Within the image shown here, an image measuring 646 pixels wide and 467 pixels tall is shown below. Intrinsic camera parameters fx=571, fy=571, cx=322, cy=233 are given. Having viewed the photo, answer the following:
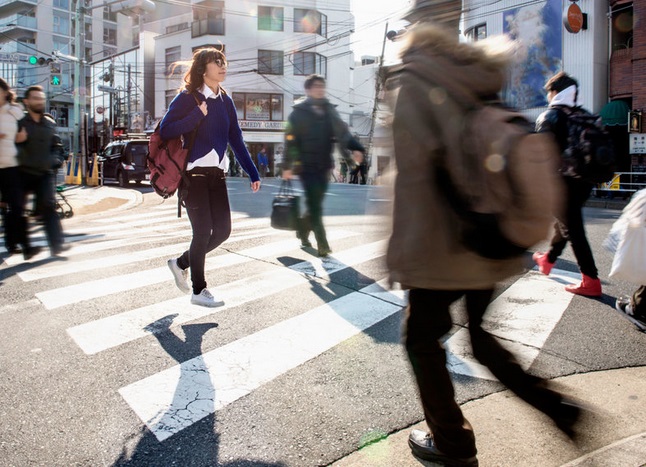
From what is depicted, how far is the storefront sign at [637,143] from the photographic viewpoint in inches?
774

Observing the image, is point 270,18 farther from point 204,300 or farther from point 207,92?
point 204,300

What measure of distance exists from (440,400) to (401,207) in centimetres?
71

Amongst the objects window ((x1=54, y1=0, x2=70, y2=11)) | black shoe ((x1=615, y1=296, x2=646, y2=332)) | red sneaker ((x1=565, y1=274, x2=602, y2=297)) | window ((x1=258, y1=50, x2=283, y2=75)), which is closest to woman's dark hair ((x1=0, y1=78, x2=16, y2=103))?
red sneaker ((x1=565, y1=274, x2=602, y2=297))

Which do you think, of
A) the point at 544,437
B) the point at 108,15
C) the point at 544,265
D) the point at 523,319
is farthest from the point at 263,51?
the point at 544,437

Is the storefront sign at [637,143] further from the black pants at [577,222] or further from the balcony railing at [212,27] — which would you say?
the balcony railing at [212,27]

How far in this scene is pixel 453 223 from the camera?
6.36 feet

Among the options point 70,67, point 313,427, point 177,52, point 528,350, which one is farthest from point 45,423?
point 70,67

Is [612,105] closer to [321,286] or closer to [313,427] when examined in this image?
[321,286]

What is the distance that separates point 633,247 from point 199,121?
3079 millimetres

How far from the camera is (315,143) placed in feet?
20.2

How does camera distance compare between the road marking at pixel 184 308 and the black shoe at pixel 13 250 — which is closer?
the road marking at pixel 184 308

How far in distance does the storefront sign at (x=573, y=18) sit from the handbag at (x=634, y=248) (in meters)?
20.6

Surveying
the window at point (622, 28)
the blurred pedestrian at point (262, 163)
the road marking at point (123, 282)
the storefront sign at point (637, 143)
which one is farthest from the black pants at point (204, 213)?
the blurred pedestrian at point (262, 163)

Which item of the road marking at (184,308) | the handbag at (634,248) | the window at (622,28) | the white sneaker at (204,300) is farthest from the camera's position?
the window at (622,28)
